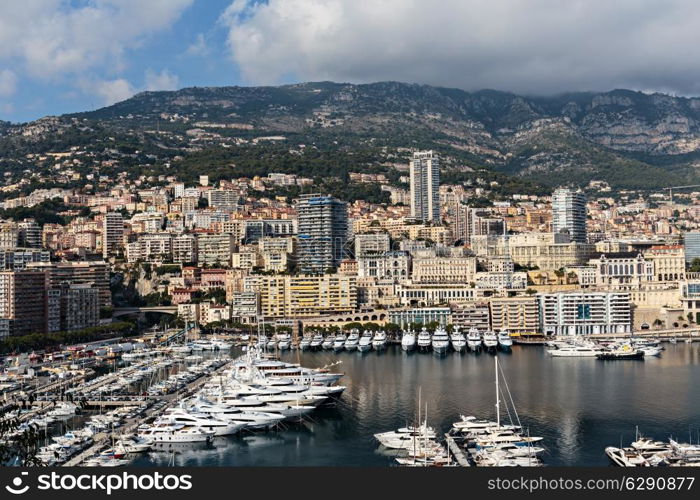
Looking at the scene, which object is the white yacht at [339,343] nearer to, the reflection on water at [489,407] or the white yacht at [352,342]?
the white yacht at [352,342]

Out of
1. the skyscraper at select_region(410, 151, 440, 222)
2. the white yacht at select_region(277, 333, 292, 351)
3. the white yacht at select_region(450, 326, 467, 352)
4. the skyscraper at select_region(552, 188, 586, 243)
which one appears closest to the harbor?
the white yacht at select_region(450, 326, 467, 352)

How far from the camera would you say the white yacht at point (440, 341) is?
1988 inches

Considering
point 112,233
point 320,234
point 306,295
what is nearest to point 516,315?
point 306,295

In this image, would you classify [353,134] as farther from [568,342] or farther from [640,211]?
[568,342]

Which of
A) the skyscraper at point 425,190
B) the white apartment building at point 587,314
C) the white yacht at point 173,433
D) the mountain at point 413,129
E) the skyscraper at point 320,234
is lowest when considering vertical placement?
the white yacht at point 173,433

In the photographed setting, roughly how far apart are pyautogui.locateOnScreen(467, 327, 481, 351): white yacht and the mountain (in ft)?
181

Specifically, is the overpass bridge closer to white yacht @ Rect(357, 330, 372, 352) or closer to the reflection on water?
white yacht @ Rect(357, 330, 372, 352)

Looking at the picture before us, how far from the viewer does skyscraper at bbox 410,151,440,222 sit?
3703 inches

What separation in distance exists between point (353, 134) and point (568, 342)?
3546 inches

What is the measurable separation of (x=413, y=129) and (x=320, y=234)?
237 ft

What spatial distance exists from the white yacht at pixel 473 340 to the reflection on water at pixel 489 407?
4.57 m

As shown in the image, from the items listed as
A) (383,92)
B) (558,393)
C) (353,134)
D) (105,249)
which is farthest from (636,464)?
(383,92)

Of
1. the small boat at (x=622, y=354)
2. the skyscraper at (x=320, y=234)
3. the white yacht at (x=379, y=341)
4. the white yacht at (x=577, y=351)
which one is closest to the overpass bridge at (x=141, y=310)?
the skyscraper at (x=320, y=234)

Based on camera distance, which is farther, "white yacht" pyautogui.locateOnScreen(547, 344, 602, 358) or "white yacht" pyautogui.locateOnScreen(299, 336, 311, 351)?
"white yacht" pyautogui.locateOnScreen(299, 336, 311, 351)
